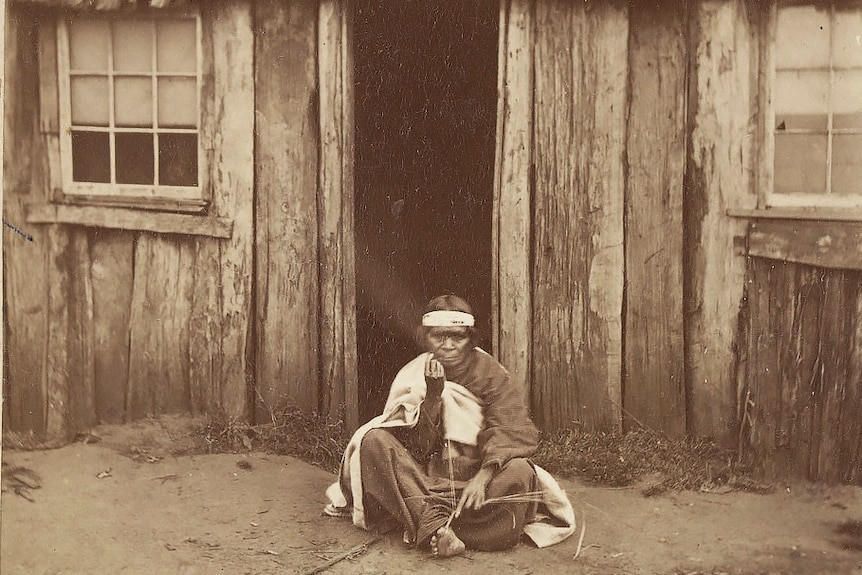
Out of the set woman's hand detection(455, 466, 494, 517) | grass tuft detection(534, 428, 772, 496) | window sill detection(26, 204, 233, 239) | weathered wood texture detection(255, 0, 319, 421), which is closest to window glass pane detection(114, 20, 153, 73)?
weathered wood texture detection(255, 0, 319, 421)

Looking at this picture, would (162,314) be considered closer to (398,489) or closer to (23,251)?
(23,251)

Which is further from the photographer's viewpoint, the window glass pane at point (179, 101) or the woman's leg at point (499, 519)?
the window glass pane at point (179, 101)

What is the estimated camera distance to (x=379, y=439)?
147 inches

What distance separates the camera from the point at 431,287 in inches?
150

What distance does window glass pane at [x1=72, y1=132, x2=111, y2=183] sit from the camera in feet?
12.8

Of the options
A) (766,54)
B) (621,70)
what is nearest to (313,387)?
(621,70)

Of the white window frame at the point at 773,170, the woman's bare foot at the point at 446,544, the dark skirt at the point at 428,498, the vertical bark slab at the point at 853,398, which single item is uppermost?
the white window frame at the point at 773,170

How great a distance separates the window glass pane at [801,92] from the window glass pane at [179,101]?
2374mm

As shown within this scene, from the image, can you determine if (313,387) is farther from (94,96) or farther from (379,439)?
(94,96)

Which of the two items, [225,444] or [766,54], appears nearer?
[766,54]

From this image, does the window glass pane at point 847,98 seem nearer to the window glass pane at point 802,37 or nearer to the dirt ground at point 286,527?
the window glass pane at point 802,37

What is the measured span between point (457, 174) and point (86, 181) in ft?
5.21

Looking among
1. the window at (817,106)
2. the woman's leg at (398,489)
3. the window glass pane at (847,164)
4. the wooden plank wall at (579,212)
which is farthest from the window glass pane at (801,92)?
the woman's leg at (398,489)

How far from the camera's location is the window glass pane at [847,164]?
363 centimetres
